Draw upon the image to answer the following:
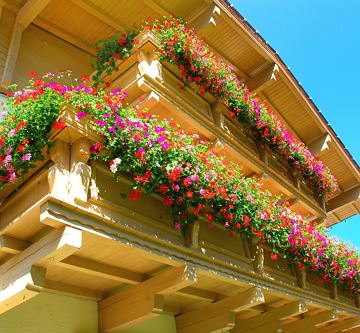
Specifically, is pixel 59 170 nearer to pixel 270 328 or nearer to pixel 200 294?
pixel 200 294

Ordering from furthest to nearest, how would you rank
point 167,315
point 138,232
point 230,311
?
point 167,315 < point 230,311 < point 138,232

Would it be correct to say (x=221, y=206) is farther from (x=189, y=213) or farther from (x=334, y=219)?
(x=334, y=219)

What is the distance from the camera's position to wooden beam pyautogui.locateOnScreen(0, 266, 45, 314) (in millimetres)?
3945

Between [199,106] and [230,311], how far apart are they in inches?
146

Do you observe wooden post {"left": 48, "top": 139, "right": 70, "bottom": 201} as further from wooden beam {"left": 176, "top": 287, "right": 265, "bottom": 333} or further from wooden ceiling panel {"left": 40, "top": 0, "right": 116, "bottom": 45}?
wooden ceiling panel {"left": 40, "top": 0, "right": 116, "bottom": 45}

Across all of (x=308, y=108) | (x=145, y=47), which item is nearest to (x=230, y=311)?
(x=145, y=47)

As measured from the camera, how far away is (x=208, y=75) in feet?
25.9

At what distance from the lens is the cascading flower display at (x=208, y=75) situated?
24.2ft

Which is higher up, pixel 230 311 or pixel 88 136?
pixel 88 136

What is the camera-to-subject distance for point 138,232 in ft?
14.6

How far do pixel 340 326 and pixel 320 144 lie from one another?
17.1 feet

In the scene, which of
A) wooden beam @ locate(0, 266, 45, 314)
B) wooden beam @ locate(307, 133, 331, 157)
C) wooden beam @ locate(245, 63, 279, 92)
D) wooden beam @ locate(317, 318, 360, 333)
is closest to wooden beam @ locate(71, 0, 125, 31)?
wooden beam @ locate(245, 63, 279, 92)

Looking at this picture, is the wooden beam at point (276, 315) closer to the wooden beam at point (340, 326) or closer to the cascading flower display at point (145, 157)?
the cascading flower display at point (145, 157)

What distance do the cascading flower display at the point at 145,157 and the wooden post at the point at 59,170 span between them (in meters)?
0.13
